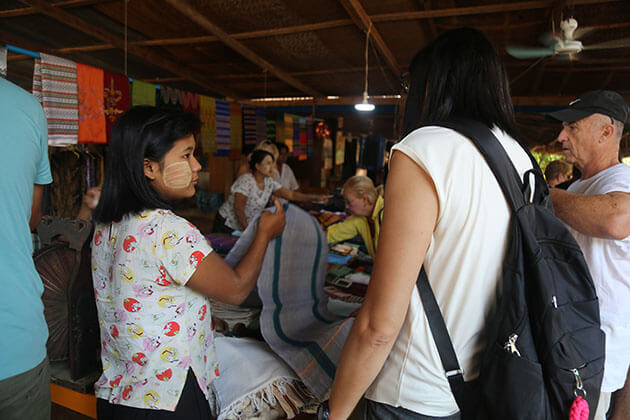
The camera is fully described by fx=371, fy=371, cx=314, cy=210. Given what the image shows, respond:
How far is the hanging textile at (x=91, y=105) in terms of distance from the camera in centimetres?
339

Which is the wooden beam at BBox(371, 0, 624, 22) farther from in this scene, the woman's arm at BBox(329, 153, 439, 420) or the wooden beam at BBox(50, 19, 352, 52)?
the woman's arm at BBox(329, 153, 439, 420)

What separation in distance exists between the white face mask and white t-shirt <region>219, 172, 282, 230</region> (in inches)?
120

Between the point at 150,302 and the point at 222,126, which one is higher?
the point at 222,126

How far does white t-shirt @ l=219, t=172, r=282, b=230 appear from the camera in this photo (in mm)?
4414

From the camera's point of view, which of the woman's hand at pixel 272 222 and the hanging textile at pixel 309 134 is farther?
the hanging textile at pixel 309 134

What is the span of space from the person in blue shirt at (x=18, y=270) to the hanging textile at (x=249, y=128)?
543 centimetres

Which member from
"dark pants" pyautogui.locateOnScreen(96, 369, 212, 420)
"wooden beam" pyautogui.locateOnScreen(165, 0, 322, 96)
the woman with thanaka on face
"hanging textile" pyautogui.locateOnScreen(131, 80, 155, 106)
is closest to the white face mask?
the woman with thanaka on face

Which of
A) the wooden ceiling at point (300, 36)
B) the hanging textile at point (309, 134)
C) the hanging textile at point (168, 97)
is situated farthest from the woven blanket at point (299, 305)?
the hanging textile at point (309, 134)

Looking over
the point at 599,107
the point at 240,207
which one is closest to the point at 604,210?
the point at 599,107

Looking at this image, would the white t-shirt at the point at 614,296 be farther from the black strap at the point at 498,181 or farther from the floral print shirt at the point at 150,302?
the floral print shirt at the point at 150,302

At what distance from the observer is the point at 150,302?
3.81ft

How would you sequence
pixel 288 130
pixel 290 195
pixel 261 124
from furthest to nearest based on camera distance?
pixel 288 130 → pixel 261 124 → pixel 290 195

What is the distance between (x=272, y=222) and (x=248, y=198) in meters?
2.92

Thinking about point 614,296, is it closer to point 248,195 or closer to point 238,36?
point 248,195
